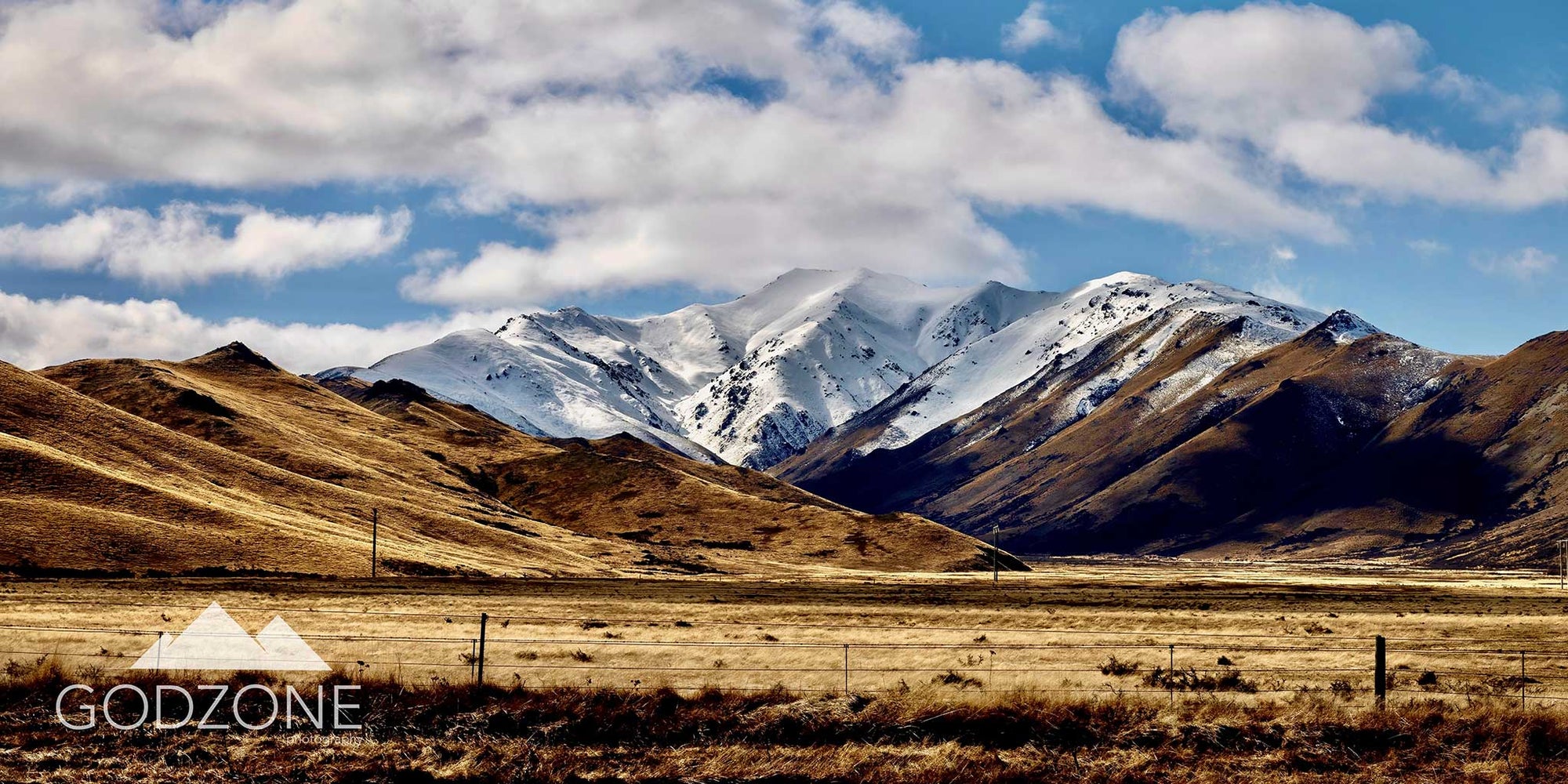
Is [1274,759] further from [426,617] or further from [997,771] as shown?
[426,617]

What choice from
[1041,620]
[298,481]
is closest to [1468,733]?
[1041,620]

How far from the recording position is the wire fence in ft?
129

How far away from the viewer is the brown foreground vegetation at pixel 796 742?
96.2 ft

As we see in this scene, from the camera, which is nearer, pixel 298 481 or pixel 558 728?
pixel 558 728

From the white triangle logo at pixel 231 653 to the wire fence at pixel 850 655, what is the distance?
3.56ft

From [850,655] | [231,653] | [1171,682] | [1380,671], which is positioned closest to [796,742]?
[1171,682]

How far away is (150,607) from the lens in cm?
6869

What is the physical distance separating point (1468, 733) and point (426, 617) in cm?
5108

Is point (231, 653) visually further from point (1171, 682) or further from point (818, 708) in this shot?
point (1171, 682)

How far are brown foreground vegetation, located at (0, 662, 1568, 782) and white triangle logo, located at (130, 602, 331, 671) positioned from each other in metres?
2.26

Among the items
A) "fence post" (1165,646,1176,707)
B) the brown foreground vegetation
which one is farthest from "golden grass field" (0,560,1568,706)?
the brown foreground vegetation

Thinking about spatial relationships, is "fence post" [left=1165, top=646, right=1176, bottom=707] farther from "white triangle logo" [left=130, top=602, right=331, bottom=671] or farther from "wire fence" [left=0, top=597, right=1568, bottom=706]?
"white triangle logo" [left=130, top=602, right=331, bottom=671]

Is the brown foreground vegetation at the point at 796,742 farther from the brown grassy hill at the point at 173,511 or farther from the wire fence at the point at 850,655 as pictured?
the brown grassy hill at the point at 173,511

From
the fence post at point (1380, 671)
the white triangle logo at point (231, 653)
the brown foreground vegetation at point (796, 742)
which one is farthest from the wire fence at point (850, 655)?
the brown foreground vegetation at point (796, 742)
